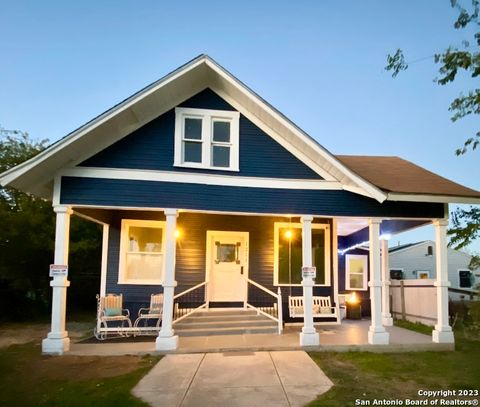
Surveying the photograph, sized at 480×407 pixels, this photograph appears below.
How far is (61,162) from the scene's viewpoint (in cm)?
807

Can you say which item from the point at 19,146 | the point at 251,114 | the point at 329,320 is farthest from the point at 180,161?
the point at 19,146

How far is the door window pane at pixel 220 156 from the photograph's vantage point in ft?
29.1

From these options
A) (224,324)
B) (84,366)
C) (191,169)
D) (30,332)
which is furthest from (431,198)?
(30,332)

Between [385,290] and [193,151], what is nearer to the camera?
[193,151]

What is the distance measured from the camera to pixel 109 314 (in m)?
9.35

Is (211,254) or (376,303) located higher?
(211,254)

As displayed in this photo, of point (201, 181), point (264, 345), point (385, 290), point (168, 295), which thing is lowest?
point (264, 345)

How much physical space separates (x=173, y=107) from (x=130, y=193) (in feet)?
6.97

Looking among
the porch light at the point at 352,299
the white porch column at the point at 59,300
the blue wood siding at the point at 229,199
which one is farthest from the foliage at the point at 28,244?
the porch light at the point at 352,299

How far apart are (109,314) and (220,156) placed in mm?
4534

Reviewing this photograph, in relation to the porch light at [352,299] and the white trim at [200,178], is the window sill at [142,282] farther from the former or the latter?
the porch light at [352,299]

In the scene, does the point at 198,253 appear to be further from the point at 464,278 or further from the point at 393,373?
the point at 464,278

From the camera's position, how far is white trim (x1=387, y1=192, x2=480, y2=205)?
27.6 ft

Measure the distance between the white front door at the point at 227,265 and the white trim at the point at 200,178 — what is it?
2.69 metres
